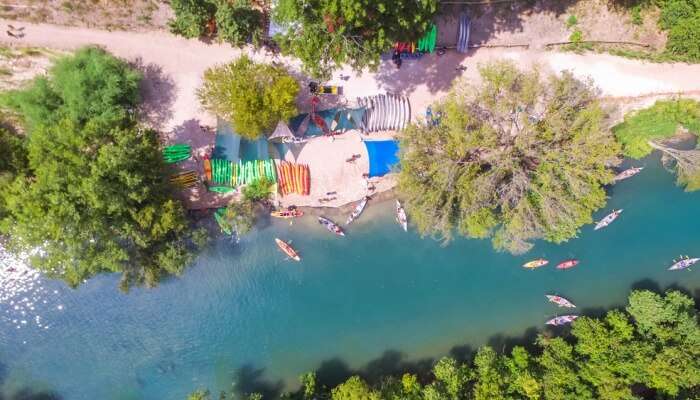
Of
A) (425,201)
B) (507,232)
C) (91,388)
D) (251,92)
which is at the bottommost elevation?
(91,388)

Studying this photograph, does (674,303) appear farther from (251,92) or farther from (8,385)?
(8,385)

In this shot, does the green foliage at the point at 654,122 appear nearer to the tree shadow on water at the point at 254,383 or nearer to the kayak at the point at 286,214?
the kayak at the point at 286,214

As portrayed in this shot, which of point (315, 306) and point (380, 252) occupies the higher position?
point (380, 252)

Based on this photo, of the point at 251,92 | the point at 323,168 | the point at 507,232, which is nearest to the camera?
the point at 251,92

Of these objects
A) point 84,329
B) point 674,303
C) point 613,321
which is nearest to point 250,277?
point 84,329

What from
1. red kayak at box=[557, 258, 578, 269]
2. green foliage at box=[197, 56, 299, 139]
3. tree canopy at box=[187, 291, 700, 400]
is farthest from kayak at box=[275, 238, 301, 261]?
red kayak at box=[557, 258, 578, 269]

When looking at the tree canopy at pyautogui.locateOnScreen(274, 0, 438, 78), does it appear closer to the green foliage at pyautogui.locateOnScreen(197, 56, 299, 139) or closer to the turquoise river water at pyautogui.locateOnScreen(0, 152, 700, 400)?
the green foliage at pyautogui.locateOnScreen(197, 56, 299, 139)

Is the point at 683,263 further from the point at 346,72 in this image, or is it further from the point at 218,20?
the point at 218,20
